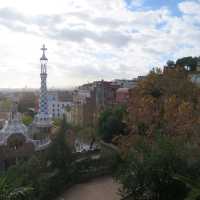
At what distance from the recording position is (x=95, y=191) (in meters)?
19.0

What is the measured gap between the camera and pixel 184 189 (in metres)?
12.9

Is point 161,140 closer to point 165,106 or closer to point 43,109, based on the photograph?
point 165,106

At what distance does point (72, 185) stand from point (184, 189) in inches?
342

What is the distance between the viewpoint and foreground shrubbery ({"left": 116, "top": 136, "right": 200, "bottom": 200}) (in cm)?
1268

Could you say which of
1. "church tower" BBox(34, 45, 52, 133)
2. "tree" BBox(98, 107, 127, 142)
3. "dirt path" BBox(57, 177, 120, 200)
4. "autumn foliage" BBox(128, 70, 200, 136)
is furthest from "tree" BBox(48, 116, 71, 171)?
"church tower" BBox(34, 45, 52, 133)

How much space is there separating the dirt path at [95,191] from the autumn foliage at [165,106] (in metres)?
3.45

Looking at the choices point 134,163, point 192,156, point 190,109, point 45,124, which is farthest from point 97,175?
point 45,124

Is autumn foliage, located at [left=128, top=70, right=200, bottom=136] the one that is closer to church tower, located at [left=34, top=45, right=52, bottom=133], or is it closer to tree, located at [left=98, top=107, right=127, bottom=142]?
tree, located at [left=98, top=107, right=127, bottom=142]

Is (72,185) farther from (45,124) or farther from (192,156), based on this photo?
(45,124)

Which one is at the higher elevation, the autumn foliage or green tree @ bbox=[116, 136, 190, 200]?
the autumn foliage

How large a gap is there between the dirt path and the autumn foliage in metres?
3.45

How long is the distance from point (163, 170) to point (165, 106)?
7.58 m

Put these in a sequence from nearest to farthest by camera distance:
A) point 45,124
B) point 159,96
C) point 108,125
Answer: point 159,96, point 108,125, point 45,124

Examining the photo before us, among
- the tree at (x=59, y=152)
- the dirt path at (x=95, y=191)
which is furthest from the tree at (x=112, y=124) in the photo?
the tree at (x=59, y=152)
